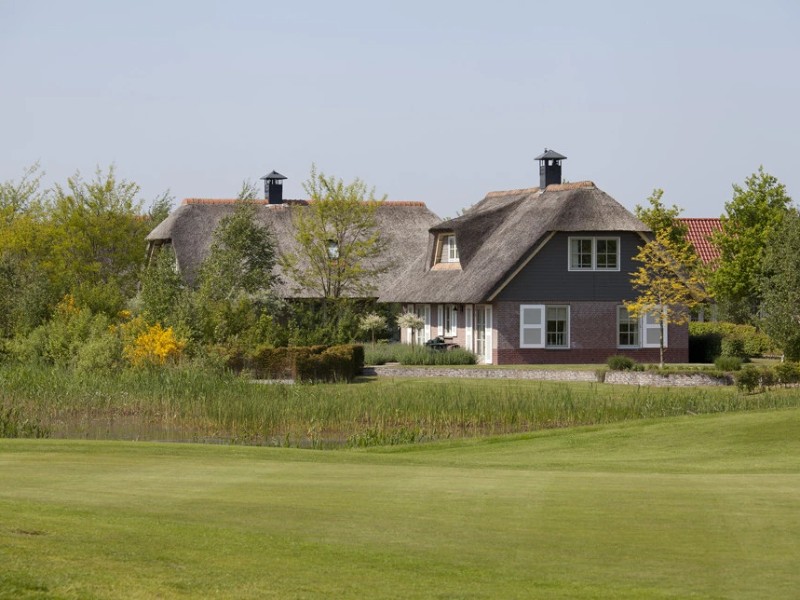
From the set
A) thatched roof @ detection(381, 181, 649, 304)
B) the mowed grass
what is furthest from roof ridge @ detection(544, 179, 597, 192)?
the mowed grass

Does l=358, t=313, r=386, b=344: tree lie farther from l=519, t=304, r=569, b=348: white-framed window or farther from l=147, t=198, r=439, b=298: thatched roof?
l=519, t=304, r=569, b=348: white-framed window

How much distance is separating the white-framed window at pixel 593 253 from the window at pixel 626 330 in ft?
4.99

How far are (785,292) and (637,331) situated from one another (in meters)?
7.64

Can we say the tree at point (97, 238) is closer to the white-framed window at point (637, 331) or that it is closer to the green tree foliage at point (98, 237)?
the green tree foliage at point (98, 237)

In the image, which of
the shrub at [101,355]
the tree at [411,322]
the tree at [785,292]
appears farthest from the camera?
the tree at [411,322]

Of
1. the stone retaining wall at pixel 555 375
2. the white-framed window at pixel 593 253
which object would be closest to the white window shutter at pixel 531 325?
the white-framed window at pixel 593 253

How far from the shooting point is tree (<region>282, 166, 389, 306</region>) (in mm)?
54625

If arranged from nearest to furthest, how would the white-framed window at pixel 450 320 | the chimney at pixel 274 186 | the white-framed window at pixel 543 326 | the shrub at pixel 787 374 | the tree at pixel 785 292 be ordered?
the shrub at pixel 787 374, the tree at pixel 785 292, the white-framed window at pixel 543 326, the white-framed window at pixel 450 320, the chimney at pixel 274 186

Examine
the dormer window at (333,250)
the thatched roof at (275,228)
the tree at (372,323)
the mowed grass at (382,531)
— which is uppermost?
the thatched roof at (275,228)

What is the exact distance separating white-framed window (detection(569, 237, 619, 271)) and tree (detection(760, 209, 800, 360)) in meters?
5.73

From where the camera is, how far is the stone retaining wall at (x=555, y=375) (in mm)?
36719

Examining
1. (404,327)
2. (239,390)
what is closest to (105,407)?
(239,390)

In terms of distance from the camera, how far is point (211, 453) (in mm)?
20109

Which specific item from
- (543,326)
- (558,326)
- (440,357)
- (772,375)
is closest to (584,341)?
(558,326)
